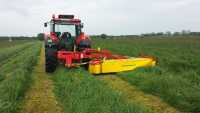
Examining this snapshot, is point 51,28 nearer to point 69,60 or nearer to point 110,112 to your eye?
point 69,60

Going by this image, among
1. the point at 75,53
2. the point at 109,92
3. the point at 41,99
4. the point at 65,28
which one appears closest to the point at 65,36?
the point at 65,28

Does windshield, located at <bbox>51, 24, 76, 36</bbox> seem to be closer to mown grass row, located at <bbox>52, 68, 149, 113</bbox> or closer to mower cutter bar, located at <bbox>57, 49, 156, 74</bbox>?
mower cutter bar, located at <bbox>57, 49, 156, 74</bbox>

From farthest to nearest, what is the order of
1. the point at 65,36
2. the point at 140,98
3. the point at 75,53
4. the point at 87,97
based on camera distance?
1. the point at 65,36
2. the point at 75,53
3. the point at 140,98
4. the point at 87,97

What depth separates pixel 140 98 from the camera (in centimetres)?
843

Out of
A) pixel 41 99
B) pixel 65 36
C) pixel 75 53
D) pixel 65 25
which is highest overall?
pixel 65 25

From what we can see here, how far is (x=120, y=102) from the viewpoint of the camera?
24.6 feet

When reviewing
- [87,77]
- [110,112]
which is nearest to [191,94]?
[110,112]

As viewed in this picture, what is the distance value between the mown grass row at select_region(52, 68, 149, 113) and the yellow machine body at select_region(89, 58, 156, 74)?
1.38 meters

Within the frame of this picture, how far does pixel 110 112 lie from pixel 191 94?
2.11 meters

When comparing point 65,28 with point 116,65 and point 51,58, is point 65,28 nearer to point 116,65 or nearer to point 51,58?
point 51,58

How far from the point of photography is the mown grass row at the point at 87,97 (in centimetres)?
696

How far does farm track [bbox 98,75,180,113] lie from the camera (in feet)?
24.3

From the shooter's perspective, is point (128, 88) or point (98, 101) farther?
point (128, 88)

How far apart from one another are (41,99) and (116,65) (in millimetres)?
4474
